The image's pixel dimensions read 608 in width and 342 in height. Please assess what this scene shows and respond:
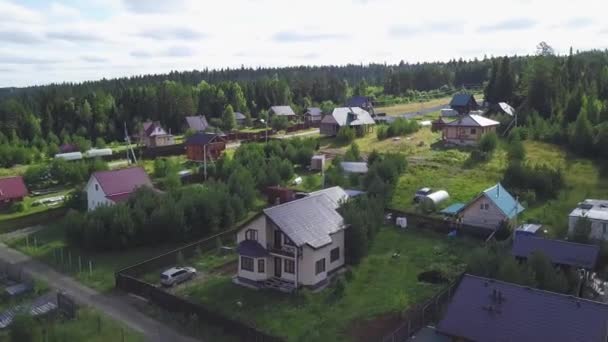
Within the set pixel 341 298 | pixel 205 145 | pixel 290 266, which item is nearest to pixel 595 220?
pixel 341 298

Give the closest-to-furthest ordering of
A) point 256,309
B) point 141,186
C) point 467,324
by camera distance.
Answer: point 467,324
point 256,309
point 141,186

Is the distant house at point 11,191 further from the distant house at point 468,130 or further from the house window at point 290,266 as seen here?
the distant house at point 468,130

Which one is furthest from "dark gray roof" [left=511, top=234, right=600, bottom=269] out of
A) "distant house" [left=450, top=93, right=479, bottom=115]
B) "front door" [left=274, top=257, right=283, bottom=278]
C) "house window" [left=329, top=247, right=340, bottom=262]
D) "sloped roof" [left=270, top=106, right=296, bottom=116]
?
"sloped roof" [left=270, top=106, right=296, bottom=116]

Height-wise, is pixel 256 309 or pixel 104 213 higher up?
pixel 104 213

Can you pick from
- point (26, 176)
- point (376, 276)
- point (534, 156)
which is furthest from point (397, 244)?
point (26, 176)

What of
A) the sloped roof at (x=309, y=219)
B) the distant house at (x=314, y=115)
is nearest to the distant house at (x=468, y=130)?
the distant house at (x=314, y=115)

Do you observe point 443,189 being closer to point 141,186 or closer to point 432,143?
point 432,143

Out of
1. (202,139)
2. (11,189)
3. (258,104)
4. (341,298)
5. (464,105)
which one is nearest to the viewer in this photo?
(341,298)

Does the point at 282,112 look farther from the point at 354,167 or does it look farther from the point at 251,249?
the point at 251,249
